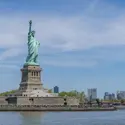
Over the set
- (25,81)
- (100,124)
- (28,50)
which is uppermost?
(28,50)

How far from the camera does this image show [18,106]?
372 ft

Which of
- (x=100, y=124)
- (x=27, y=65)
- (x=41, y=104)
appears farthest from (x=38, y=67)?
(x=100, y=124)

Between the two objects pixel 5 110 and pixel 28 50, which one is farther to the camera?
pixel 28 50

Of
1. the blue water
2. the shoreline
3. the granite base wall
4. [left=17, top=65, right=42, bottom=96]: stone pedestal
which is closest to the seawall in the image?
the shoreline

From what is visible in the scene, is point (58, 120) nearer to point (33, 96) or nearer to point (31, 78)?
point (33, 96)

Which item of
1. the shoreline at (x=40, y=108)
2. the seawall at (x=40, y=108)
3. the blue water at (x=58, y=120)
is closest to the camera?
the blue water at (x=58, y=120)

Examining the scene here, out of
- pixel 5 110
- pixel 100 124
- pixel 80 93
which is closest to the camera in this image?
pixel 100 124

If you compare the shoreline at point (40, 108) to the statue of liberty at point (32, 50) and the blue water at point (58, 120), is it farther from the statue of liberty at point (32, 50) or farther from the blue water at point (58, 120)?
the blue water at point (58, 120)

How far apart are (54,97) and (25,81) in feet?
28.7

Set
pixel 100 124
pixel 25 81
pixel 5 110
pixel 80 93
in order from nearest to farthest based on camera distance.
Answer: pixel 100 124, pixel 5 110, pixel 25 81, pixel 80 93

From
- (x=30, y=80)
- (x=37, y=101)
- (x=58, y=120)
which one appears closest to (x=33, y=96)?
(x=37, y=101)

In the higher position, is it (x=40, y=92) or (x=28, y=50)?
(x=28, y=50)

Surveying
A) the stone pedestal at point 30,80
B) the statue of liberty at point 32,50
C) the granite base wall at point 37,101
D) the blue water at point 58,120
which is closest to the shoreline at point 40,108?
the granite base wall at point 37,101

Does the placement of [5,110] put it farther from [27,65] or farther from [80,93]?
[80,93]
